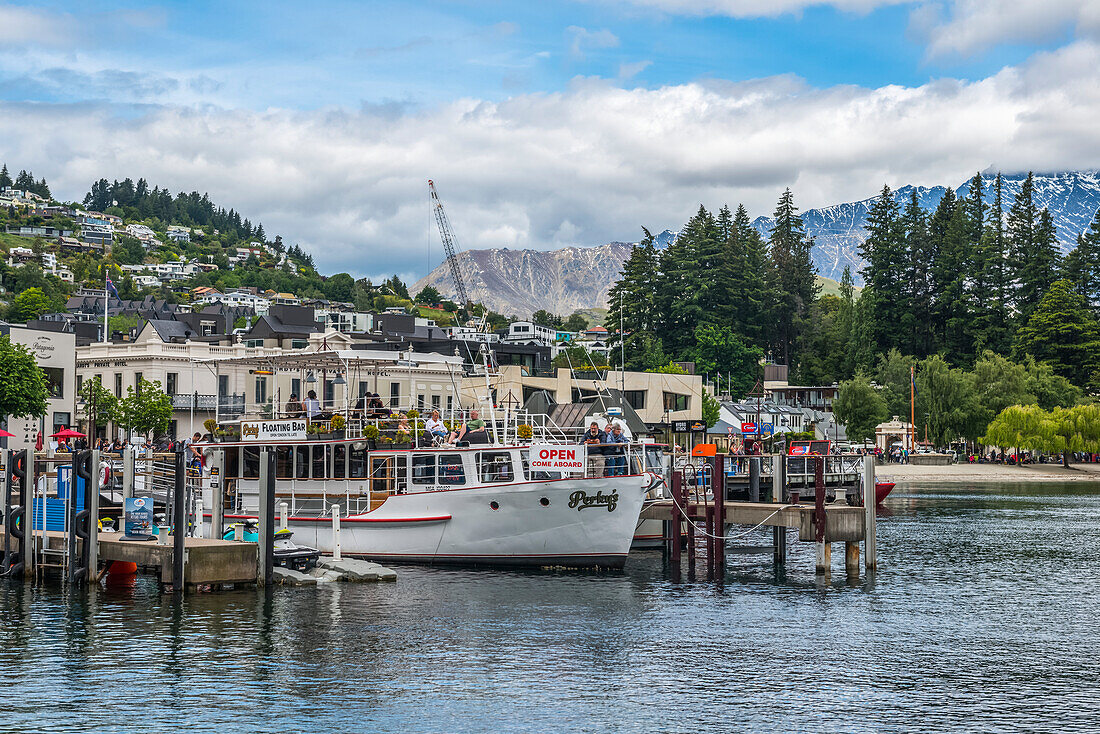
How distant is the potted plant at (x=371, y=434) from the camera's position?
4144cm

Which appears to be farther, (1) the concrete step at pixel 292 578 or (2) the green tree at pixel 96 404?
(2) the green tree at pixel 96 404

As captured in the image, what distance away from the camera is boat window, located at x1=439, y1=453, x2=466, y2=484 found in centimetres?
4006

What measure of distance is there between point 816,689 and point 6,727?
571 inches

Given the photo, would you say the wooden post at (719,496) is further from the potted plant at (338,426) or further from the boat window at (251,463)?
the boat window at (251,463)

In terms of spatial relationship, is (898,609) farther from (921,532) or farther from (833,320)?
(833,320)

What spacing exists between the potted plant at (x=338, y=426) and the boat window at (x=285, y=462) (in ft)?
5.75

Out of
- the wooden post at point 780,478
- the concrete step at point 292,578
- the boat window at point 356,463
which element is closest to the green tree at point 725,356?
the wooden post at point 780,478

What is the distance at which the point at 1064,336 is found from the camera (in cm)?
13638

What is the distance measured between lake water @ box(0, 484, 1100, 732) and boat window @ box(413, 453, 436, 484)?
3432 millimetres

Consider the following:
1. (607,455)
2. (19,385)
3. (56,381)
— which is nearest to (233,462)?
(607,455)

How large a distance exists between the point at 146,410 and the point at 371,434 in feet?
133

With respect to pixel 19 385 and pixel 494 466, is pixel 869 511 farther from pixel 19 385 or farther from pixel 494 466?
pixel 19 385

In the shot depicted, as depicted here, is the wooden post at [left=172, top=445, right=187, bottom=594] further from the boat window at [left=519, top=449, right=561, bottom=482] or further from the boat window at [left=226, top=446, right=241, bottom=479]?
the boat window at [left=226, top=446, right=241, bottom=479]

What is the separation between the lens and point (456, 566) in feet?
131
